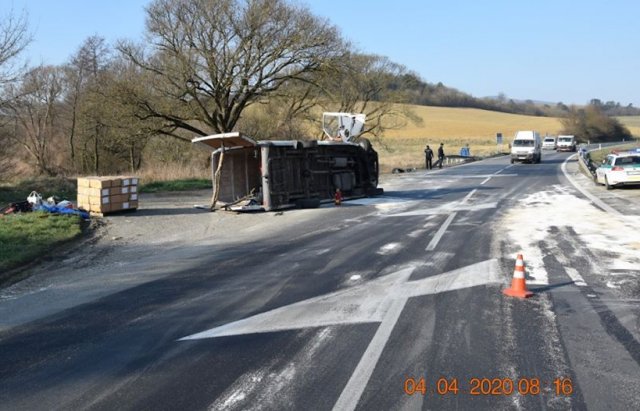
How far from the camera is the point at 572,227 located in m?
12.3

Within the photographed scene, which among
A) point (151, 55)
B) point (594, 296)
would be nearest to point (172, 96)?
point (151, 55)

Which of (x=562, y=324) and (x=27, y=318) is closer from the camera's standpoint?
(x=562, y=324)

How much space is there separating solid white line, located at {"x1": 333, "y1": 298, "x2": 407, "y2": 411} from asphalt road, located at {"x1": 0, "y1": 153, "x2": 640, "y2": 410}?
0.02 m

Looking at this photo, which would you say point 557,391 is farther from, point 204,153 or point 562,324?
point 204,153

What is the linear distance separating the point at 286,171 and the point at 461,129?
288 feet

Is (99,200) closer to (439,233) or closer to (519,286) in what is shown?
(439,233)

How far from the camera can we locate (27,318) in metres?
6.64

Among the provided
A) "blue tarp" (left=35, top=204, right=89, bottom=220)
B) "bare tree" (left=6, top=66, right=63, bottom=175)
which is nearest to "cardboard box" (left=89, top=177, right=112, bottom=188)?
"blue tarp" (left=35, top=204, right=89, bottom=220)

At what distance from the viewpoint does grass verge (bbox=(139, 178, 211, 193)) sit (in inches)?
962

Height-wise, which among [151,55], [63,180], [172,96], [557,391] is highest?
[151,55]

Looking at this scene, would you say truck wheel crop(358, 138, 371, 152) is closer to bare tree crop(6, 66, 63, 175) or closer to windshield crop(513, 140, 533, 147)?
bare tree crop(6, 66, 63, 175)

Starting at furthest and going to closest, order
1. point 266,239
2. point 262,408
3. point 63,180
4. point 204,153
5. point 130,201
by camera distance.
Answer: point 204,153 < point 63,180 < point 130,201 < point 266,239 < point 262,408

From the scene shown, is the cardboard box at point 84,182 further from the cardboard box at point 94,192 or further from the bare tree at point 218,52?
the bare tree at point 218,52

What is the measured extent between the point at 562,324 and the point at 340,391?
8.97ft
